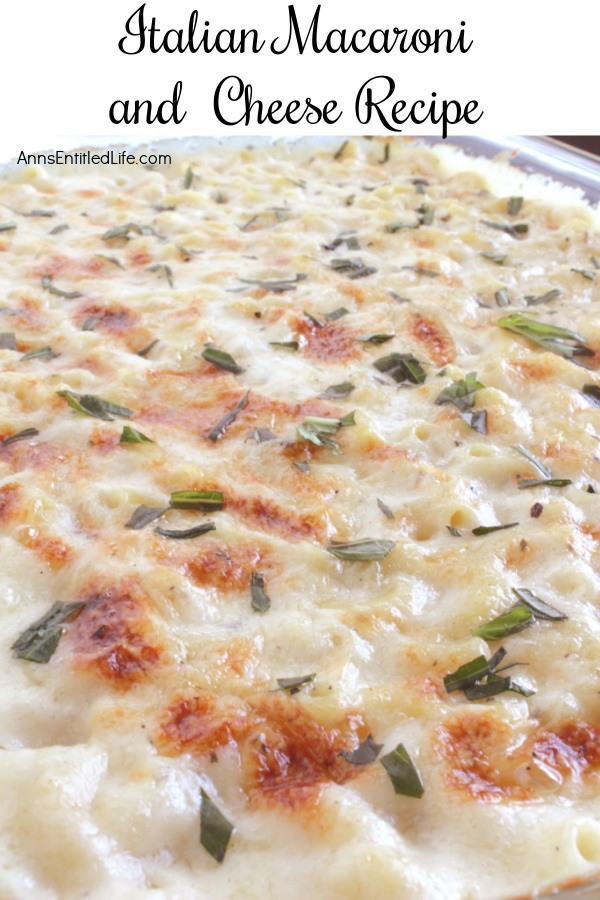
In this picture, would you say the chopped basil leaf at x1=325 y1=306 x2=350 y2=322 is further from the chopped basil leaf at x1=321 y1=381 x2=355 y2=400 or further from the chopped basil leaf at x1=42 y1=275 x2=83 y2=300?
the chopped basil leaf at x1=42 y1=275 x2=83 y2=300

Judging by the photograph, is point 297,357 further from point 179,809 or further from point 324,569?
point 179,809

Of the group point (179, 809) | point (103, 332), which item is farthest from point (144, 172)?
point (179, 809)

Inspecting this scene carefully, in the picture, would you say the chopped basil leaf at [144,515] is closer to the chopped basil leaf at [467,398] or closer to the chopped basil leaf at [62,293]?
the chopped basil leaf at [467,398]

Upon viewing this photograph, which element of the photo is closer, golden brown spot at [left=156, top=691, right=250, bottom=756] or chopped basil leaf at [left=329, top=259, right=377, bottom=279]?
golden brown spot at [left=156, top=691, right=250, bottom=756]

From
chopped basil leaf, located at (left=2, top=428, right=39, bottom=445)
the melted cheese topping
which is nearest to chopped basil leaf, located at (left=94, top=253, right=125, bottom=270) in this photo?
the melted cheese topping

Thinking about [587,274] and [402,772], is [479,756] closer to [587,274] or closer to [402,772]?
[402,772]

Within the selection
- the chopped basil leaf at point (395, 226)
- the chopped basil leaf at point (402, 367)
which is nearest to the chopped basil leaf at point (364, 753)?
the chopped basil leaf at point (402, 367)
